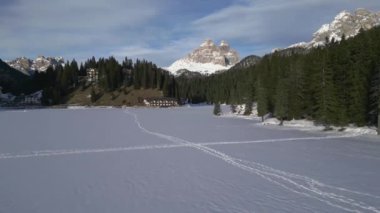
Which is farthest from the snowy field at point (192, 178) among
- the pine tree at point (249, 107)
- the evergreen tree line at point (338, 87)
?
the pine tree at point (249, 107)

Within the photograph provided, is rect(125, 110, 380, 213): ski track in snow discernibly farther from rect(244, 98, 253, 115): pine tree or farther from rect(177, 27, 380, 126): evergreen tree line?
rect(244, 98, 253, 115): pine tree

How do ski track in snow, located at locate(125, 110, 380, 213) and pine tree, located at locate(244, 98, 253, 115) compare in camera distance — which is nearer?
ski track in snow, located at locate(125, 110, 380, 213)

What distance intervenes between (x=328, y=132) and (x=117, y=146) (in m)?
28.4

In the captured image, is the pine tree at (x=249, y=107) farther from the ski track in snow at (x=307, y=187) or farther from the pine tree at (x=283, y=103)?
the ski track in snow at (x=307, y=187)

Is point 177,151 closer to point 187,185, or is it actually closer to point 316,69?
point 187,185

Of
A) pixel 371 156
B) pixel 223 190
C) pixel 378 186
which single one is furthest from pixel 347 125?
pixel 223 190

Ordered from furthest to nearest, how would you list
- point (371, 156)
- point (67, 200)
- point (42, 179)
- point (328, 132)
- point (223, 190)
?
point (328, 132) → point (371, 156) → point (42, 179) → point (223, 190) → point (67, 200)

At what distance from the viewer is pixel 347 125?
5344cm

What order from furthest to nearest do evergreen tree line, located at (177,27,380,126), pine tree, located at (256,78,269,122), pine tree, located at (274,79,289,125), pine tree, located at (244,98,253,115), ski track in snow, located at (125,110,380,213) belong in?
pine tree, located at (244,98,253,115) → pine tree, located at (256,78,269,122) → pine tree, located at (274,79,289,125) → evergreen tree line, located at (177,27,380,126) → ski track in snow, located at (125,110,380,213)

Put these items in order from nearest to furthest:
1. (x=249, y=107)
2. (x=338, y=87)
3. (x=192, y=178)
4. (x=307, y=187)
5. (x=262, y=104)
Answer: (x=307, y=187), (x=192, y=178), (x=338, y=87), (x=262, y=104), (x=249, y=107)

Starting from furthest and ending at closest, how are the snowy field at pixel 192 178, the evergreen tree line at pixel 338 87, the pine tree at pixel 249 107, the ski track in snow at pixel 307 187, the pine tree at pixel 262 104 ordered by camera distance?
the pine tree at pixel 249 107 → the pine tree at pixel 262 104 → the evergreen tree line at pixel 338 87 → the snowy field at pixel 192 178 → the ski track in snow at pixel 307 187

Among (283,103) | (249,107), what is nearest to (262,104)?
(283,103)

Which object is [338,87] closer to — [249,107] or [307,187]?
[307,187]

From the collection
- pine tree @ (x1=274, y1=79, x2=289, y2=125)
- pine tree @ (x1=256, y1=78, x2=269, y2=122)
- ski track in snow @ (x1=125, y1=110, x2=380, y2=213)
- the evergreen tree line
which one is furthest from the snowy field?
pine tree @ (x1=256, y1=78, x2=269, y2=122)
